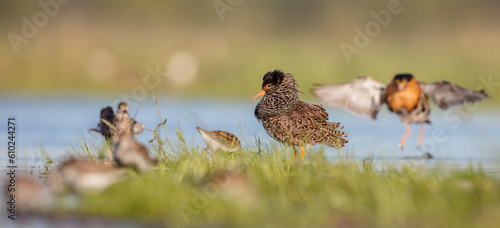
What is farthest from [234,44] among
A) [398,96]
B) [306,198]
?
[306,198]

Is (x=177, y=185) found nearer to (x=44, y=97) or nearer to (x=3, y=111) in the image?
(x=3, y=111)

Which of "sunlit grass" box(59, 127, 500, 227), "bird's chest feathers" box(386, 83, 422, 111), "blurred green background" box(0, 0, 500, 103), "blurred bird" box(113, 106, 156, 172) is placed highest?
"blurred green background" box(0, 0, 500, 103)

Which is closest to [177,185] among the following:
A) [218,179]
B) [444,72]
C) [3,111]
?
[218,179]

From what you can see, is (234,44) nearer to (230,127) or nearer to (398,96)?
(230,127)

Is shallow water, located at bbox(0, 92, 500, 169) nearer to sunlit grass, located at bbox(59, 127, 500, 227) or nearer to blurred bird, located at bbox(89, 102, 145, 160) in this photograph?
blurred bird, located at bbox(89, 102, 145, 160)

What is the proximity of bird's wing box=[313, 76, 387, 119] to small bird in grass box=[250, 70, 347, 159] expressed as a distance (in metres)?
1.49

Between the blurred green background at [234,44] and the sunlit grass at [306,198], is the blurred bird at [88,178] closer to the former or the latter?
the sunlit grass at [306,198]

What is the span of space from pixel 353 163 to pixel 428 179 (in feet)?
3.89

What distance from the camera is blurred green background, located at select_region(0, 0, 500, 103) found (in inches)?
1026

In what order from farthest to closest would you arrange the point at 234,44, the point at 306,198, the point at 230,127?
the point at 234,44, the point at 230,127, the point at 306,198

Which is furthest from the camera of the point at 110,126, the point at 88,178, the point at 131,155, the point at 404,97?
the point at 404,97

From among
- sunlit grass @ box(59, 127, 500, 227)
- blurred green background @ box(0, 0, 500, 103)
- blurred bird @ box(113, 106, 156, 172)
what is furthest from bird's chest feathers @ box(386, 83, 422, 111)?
blurred green background @ box(0, 0, 500, 103)

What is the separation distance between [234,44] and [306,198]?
80.5ft

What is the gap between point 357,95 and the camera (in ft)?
36.8
